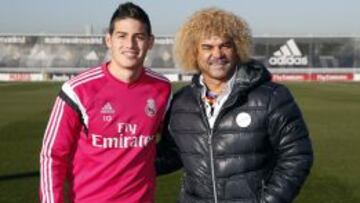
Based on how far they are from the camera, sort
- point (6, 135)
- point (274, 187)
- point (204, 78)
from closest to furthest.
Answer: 1. point (274, 187)
2. point (204, 78)
3. point (6, 135)

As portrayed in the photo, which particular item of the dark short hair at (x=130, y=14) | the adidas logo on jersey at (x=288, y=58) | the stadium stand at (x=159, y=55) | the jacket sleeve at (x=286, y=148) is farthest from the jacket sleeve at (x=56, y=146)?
the adidas logo on jersey at (x=288, y=58)

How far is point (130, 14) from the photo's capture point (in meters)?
3.16

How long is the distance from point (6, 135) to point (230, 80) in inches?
432

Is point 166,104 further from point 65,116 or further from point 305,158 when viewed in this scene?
point 305,158

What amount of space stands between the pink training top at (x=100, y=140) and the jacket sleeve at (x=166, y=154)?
0.12 m

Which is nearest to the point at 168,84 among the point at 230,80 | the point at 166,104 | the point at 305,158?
the point at 166,104

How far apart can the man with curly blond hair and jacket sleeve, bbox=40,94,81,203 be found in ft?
1.89

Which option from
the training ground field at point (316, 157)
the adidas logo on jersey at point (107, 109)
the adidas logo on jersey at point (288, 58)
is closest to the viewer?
the adidas logo on jersey at point (107, 109)

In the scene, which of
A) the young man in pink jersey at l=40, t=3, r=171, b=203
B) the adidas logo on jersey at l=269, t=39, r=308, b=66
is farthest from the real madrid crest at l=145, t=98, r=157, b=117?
the adidas logo on jersey at l=269, t=39, r=308, b=66

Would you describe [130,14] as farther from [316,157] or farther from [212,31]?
[316,157]

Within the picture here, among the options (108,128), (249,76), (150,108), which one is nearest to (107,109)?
(108,128)

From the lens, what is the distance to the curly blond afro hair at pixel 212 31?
318 centimetres

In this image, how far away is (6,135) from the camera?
13.4m

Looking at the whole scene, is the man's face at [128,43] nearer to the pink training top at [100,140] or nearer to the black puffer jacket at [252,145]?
the pink training top at [100,140]
